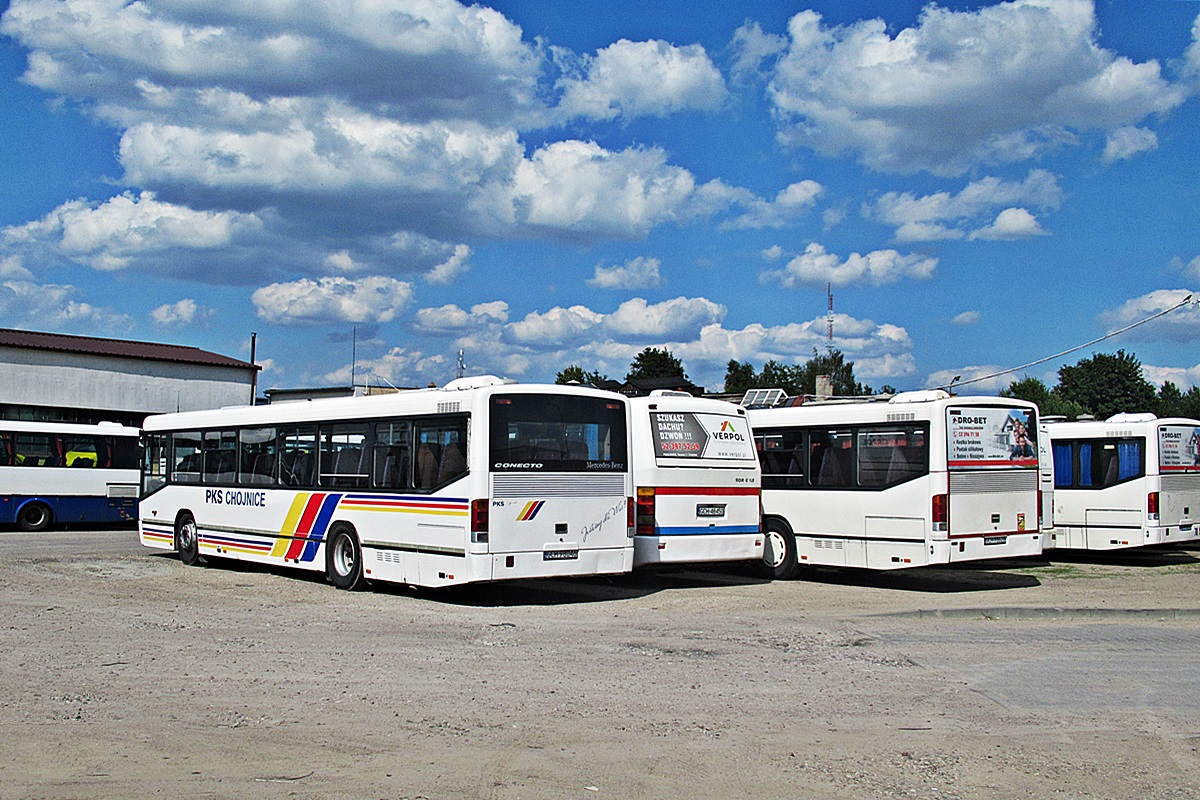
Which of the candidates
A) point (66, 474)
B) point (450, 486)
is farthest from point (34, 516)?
point (450, 486)

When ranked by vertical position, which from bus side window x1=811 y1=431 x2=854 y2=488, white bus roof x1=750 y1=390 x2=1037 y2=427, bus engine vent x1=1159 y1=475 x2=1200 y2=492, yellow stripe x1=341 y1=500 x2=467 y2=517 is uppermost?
white bus roof x1=750 y1=390 x2=1037 y2=427

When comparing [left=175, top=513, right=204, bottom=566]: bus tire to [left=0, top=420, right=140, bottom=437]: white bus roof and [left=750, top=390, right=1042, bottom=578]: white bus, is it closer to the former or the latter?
[left=750, top=390, right=1042, bottom=578]: white bus

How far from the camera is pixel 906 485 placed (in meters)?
15.7

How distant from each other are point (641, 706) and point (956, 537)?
28.0 feet

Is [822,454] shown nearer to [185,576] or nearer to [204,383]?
[185,576]

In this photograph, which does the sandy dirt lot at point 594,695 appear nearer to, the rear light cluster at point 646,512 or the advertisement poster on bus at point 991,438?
the rear light cluster at point 646,512

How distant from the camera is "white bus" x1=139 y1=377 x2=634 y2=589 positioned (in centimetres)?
1352

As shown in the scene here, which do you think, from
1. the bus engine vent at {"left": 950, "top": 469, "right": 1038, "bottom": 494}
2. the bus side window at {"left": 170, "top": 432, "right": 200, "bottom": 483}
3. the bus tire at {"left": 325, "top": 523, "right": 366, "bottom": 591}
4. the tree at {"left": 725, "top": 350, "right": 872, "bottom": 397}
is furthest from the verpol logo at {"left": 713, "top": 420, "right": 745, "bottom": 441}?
the tree at {"left": 725, "top": 350, "right": 872, "bottom": 397}

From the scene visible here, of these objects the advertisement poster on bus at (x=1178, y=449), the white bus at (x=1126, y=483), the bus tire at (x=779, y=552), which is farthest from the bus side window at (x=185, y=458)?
the advertisement poster on bus at (x=1178, y=449)

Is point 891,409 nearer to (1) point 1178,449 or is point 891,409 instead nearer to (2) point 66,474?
(1) point 1178,449

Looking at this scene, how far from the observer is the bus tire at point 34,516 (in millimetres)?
28844

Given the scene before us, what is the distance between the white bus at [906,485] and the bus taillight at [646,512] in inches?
116

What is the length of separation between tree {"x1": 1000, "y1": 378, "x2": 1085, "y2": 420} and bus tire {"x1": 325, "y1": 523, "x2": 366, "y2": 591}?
87964mm

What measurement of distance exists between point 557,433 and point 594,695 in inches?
233
